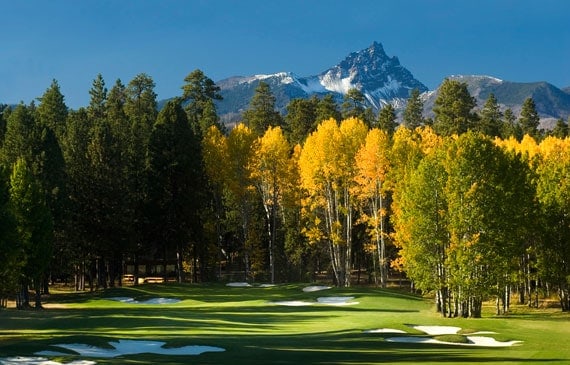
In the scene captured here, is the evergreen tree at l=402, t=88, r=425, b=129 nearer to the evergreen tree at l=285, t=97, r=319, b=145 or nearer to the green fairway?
the evergreen tree at l=285, t=97, r=319, b=145

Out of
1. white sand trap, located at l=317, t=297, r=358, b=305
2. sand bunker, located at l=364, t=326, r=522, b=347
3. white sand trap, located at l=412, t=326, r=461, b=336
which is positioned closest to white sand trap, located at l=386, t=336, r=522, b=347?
sand bunker, located at l=364, t=326, r=522, b=347

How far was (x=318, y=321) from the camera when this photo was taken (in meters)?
37.1

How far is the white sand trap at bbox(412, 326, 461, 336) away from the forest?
6382 mm

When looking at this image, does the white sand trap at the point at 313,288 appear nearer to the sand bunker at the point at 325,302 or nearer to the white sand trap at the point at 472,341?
the sand bunker at the point at 325,302

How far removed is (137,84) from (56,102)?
16728 mm

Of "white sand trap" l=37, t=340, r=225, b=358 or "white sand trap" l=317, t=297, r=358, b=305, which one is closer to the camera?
"white sand trap" l=37, t=340, r=225, b=358

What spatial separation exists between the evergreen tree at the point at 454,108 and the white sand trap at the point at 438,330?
68.8m

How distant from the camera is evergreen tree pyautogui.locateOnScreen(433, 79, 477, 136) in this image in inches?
3927

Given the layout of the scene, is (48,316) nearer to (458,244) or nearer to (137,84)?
(458,244)

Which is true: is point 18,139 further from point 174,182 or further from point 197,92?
point 197,92

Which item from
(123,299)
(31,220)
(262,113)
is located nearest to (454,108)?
(262,113)

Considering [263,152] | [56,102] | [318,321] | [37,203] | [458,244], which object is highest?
[56,102]

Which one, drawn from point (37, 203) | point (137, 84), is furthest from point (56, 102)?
point (37, 203)

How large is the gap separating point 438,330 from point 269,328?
8.83 m
